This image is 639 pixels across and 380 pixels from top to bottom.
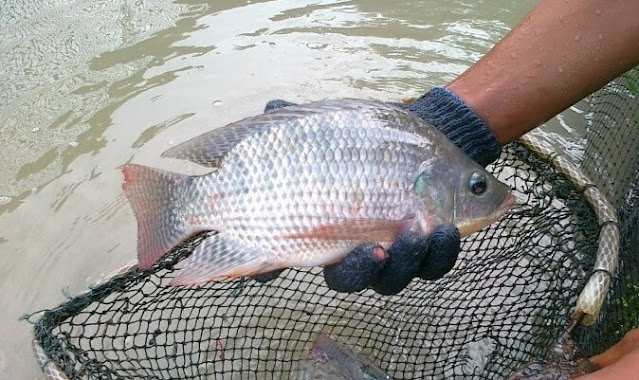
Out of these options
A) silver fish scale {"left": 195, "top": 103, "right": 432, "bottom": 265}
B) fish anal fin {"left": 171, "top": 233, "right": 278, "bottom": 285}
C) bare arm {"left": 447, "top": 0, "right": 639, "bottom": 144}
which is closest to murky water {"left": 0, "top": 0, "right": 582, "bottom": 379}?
fish anal fin {"left": 171, "top": 233, "right": 278, "bottom": 285}

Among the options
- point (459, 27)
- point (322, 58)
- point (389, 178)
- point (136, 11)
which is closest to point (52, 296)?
point (389, 178)

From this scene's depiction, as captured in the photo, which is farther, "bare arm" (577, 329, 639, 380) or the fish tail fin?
the fish tail fin

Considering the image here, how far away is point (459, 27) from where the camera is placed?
464 centimetres

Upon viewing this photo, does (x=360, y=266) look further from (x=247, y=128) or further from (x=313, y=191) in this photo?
(x=247, y=128)

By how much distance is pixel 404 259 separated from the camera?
70.1 inches

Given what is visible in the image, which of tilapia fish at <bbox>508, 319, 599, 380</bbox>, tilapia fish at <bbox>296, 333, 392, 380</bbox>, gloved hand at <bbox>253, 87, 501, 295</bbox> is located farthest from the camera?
tilapia fish at <bbox>296, 333, 392, 380</bbox>

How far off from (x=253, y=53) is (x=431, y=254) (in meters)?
2.97

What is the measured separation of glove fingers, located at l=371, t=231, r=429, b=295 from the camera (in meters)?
1.76

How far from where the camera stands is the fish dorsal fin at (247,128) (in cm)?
183

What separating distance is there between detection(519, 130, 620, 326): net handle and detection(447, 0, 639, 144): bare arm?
264 mm

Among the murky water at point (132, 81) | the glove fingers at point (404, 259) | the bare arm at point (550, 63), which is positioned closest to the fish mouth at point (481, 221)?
the glove fingers at point (404, 259)

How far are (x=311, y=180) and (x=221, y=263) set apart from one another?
34cm

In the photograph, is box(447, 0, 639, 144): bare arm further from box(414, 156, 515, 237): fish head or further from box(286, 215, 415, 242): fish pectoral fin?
box(286, 215, 415, 242): fish pectoral fin

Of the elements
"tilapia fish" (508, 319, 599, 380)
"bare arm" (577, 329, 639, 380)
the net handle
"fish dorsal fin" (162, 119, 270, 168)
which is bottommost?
"tilapia fish" (508, 319, 599, 380)
